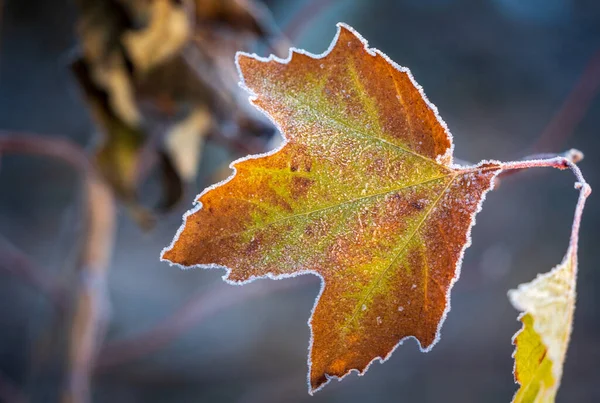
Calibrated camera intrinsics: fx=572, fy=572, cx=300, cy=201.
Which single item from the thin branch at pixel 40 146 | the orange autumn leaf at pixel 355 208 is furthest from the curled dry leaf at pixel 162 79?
the orange autumn leaf at pixel 355 208

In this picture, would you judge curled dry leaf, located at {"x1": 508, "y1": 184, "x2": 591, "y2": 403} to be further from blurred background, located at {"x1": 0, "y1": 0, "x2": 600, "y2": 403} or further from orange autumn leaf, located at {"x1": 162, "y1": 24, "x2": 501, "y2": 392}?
blurred background, located at {"x1": 0, "y1": 0, "x2": 600, "y2": 403}

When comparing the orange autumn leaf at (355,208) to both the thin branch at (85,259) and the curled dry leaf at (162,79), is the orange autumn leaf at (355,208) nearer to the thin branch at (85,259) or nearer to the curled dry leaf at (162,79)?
the curled dry leaf at (162,79)

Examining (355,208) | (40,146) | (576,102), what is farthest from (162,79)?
(576,102)

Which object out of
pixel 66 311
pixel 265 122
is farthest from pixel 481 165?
pixel 66 311

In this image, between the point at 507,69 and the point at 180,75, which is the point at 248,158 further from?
the point at 507,69

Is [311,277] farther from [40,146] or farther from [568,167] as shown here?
[568,167]

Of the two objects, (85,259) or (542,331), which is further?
(85,259)
